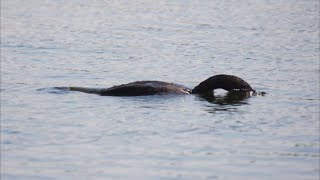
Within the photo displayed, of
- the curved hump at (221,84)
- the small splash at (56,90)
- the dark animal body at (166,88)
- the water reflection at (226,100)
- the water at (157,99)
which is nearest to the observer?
the water at (157,99)

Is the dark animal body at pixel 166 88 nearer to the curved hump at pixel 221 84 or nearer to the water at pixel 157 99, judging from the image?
the curved hump at pixel 221 84

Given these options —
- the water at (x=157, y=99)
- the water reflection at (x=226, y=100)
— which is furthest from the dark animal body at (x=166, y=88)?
the water at (x=157, y=99)

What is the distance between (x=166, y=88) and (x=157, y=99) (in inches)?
22.2

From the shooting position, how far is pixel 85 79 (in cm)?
1939

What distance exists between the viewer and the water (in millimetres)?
11953

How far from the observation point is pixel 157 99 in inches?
661

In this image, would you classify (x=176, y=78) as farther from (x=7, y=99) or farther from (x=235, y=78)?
(x=7, y=99)

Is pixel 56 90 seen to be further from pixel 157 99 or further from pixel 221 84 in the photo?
pixel 221 84

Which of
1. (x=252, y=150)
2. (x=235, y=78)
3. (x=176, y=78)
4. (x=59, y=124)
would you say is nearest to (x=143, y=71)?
(x=176, y=78)

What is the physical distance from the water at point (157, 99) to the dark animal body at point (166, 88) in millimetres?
322

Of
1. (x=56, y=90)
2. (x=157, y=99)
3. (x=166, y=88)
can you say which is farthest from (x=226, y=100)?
(x=56, y=90)

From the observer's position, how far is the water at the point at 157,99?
11953 millimetres

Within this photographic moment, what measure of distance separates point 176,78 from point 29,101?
4.29 m

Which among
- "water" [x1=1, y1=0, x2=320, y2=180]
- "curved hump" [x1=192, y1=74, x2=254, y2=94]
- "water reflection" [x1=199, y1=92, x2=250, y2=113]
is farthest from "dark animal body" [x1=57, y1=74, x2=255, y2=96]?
"water" [x1=1, y1=0, x2=320, y2=180]
